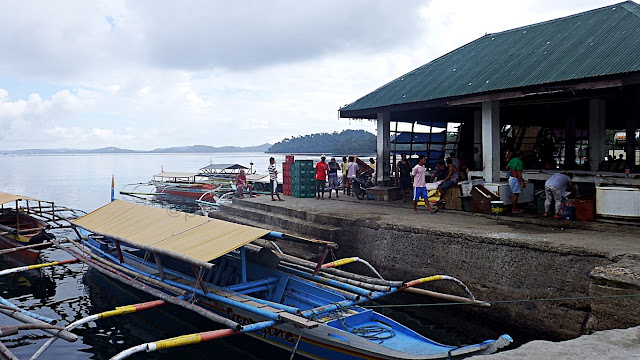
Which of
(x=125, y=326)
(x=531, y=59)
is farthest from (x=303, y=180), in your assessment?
(x=125, y=326)

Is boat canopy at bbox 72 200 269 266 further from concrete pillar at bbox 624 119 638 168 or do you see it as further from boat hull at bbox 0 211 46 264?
concrete pillar at bbox 624 119 638 168

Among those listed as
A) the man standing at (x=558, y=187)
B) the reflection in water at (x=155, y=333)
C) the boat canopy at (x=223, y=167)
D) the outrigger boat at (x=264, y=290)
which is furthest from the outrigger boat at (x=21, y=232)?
the boat canopy at (x=223, y=167)

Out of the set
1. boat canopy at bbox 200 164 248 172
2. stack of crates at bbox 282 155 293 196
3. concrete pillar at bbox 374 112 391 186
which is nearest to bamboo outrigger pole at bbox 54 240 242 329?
stack of crates at bbox 282 155 293 196

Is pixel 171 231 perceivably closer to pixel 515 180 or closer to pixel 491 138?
pixel 515 180

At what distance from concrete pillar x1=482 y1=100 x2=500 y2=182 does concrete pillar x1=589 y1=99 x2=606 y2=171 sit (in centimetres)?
331

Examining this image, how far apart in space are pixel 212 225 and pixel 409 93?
8682 millimetres

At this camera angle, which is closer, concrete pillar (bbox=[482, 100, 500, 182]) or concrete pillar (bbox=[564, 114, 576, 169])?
concrete pillar (bbox=[482, 100, 500, 182])

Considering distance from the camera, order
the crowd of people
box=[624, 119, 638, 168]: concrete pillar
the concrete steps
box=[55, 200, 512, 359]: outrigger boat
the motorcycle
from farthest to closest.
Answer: box=[624, 119, 638, 168]: concrete pillar
the motorcycle
the concrete steps
the crowd of people
box=[55, 200, 512, 359]: outrigger boat

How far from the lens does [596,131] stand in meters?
14.3

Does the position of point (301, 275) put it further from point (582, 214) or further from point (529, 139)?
point (529, 139)

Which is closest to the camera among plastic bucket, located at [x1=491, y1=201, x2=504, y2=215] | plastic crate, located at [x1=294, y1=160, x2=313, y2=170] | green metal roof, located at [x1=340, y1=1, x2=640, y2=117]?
green metal roof, located at [x1=340, y1=1, x2=640, y2=117]

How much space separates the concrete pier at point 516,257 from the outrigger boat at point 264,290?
1065mm

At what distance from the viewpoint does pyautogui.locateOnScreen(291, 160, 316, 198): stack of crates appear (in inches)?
739

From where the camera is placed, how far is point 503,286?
9.21 metres
